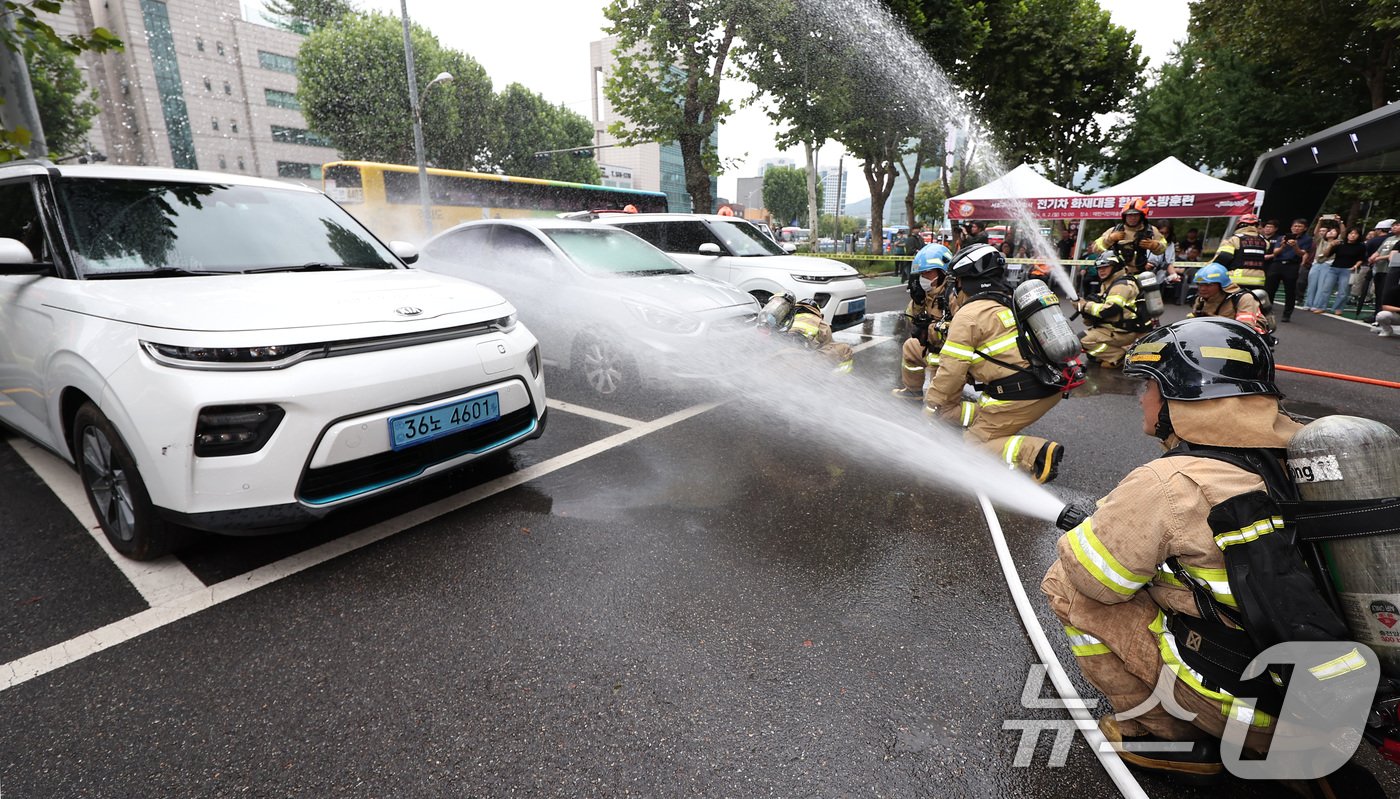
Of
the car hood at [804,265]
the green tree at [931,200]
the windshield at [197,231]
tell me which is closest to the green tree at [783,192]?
the green tree at [931,200]

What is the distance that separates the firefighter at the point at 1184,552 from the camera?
1.59m

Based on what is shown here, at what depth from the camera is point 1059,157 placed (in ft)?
101

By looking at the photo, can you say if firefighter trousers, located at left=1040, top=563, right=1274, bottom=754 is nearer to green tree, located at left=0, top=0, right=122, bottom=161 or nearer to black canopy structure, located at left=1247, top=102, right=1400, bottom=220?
green tree, located at left=0, top=0, right=122, bottom=161

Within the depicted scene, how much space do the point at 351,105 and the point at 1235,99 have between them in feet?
132

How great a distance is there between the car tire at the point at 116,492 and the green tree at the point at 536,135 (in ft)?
134

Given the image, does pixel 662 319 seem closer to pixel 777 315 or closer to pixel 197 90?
pixel 777 315

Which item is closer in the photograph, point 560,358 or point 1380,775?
point 1380,775

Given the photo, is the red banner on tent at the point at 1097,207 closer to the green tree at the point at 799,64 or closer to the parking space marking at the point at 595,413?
the green tree at the point at 799,64

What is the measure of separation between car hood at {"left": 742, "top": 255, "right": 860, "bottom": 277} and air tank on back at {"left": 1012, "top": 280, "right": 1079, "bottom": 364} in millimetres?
4557

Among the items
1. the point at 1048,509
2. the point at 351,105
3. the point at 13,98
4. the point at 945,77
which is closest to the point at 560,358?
the point at 1048,509

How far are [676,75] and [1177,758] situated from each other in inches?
638

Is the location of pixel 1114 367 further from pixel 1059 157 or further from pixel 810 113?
pixel 1059 157

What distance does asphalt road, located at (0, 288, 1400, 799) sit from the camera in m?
1.86

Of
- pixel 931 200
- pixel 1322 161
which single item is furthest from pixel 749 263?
pixel 931 200
